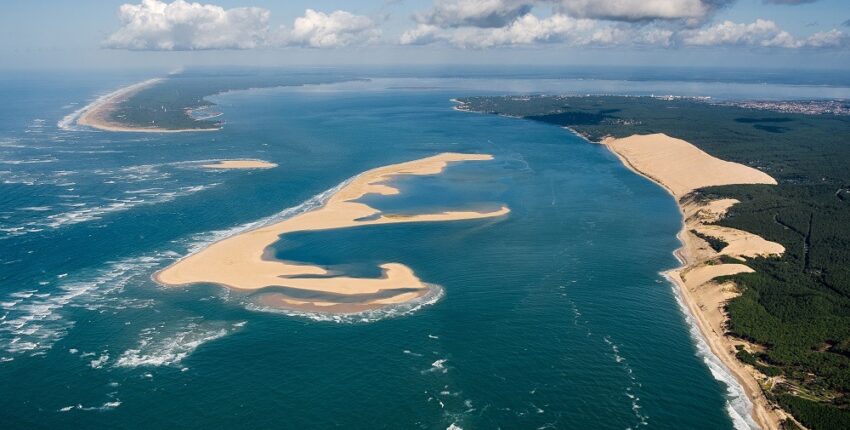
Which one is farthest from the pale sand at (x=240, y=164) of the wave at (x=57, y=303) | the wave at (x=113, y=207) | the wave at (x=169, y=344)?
the wave at (x=169, y=344)

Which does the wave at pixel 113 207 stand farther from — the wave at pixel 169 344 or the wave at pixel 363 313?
the wave at pixel 363 313

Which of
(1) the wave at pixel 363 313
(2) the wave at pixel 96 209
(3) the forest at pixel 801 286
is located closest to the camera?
(3) the forest at pixel 801 286

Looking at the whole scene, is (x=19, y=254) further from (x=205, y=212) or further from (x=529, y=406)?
(x=529, y=406)

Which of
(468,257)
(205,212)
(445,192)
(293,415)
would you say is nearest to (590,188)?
(445,192)

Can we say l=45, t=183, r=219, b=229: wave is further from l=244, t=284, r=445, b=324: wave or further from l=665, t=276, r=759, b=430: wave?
l=665, t=276, r=759, b=430: wave

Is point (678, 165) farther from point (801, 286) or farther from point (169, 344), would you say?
point (169, 344)

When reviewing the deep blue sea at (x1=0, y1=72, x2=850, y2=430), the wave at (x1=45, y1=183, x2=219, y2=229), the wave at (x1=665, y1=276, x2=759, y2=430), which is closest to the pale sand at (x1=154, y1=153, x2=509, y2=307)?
the deep blue sea at (x1=0, y1=72, x2=850, y2=430)

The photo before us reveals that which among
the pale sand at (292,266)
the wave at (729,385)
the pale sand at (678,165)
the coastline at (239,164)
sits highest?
the pale sand at (678,165)

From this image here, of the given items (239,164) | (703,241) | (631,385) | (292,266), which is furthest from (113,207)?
(703,241)
